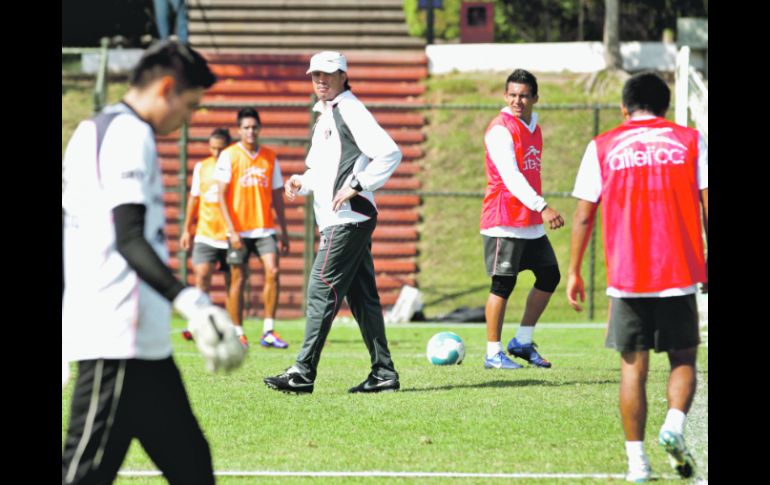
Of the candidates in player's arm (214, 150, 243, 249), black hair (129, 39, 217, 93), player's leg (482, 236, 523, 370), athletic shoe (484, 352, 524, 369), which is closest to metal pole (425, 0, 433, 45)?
player's arm (214, 150, 243, 249)

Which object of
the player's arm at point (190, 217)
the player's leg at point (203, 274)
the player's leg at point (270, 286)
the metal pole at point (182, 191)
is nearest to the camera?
the player's leg at point (270, 286)

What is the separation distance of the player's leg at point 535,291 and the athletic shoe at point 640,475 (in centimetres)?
442

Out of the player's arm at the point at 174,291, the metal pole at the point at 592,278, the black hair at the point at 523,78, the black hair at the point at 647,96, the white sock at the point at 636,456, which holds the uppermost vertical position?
the black hair at the point at 523,78

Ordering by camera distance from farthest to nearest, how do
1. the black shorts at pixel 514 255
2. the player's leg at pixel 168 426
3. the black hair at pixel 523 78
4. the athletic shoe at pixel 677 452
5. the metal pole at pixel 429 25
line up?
the metal pole at pixel 429 25 → the black shorts at pixel 514 255 → the black hair at pixel 523 78 → the athletic shoe at pixel 677 452 → the player's leg at pixel 168 426

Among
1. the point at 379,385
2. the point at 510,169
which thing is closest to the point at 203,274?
the point at 510,169

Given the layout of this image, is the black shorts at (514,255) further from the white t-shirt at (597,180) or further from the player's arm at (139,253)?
the player's arm at (139,253)

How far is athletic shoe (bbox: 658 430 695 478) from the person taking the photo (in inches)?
231

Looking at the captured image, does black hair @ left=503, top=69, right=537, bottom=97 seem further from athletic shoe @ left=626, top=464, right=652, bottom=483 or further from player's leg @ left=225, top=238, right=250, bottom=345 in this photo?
athletic shoe @ left=626, top=464, right=652, bottom=483

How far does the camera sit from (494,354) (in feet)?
33.5

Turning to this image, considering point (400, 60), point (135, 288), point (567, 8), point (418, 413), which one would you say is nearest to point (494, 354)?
point (418, 413)

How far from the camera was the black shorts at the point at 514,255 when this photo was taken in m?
10.3

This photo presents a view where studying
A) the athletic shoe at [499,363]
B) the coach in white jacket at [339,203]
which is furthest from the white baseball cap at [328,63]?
the athletic shoe at [499,363]

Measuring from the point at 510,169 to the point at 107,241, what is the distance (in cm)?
599
